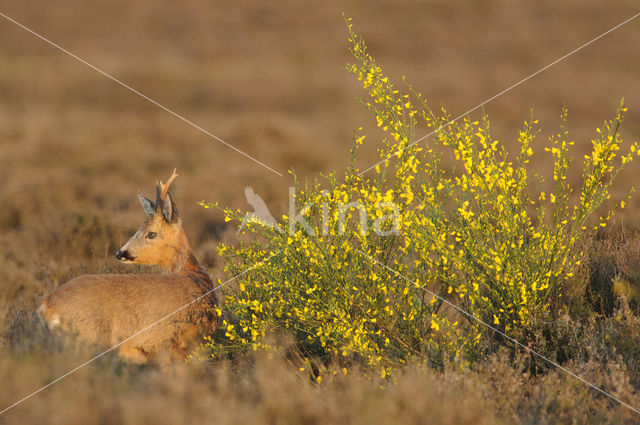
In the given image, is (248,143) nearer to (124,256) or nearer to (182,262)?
(182,262)

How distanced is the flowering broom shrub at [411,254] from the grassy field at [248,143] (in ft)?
1.20

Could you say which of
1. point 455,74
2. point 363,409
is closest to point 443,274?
point 363,409

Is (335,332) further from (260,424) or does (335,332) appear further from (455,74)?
(455,74)

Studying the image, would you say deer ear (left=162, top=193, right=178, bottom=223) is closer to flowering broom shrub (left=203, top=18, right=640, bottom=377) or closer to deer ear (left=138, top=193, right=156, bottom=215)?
deer ear (left=138, top=193, right=156, bottom=215)

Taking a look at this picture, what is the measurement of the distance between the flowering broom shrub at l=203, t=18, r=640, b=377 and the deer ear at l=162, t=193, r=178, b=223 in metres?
1.16

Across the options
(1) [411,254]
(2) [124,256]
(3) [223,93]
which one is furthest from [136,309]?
(3) [223,93]

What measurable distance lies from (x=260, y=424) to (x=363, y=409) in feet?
1.93

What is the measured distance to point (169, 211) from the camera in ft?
Answer: 21.3

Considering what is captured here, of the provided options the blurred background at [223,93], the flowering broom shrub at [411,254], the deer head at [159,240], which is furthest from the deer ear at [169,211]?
the blurred background at [223,93]

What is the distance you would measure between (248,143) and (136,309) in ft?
53.7

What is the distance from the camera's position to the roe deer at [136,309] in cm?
542

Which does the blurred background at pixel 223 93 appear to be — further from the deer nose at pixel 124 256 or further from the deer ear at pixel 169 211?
the deer ear at pixel 169 211

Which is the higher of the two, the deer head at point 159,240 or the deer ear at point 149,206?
the deer ear at point 149,206

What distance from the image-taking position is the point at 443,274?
5398mm
